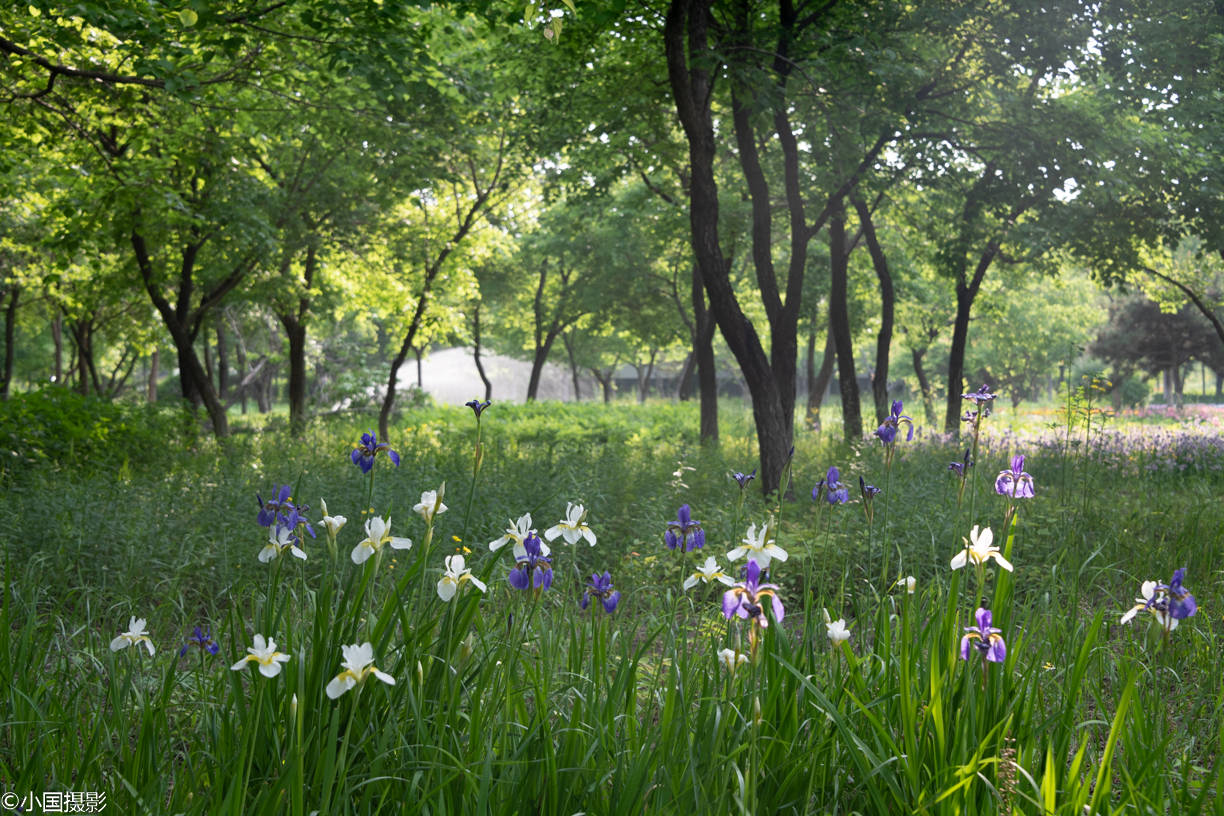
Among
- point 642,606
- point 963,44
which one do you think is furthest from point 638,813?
point 963,44

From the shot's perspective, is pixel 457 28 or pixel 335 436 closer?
pixel 457 28

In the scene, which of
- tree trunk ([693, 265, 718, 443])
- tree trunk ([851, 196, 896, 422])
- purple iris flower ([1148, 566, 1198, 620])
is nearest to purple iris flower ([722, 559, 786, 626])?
purple iris flower ([1148, 566, 1198, 620])

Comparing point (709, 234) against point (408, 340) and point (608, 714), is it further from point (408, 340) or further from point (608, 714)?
point (408, 340)

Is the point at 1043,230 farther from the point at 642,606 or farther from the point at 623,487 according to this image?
the point at 642,606

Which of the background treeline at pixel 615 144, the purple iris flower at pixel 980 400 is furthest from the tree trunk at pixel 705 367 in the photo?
the purple iris flower at pixel 980 400

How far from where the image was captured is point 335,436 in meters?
15.1

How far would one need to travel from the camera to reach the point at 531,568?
2.19 meters

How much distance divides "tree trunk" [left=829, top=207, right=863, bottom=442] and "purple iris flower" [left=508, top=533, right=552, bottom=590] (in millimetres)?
11347

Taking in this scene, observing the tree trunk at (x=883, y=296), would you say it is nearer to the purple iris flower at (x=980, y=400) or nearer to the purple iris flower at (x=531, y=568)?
the purple iris flower at (x=980, y=400)

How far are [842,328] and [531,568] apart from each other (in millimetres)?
12184

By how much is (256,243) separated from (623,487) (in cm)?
692

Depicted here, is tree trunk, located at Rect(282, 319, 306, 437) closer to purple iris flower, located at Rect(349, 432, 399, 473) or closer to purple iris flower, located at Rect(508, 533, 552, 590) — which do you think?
purple iris flower, located at Rect(349, 432, 399, 473)

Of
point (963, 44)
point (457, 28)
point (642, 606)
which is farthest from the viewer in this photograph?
point (963, 44)

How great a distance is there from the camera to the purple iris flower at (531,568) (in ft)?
6.97
